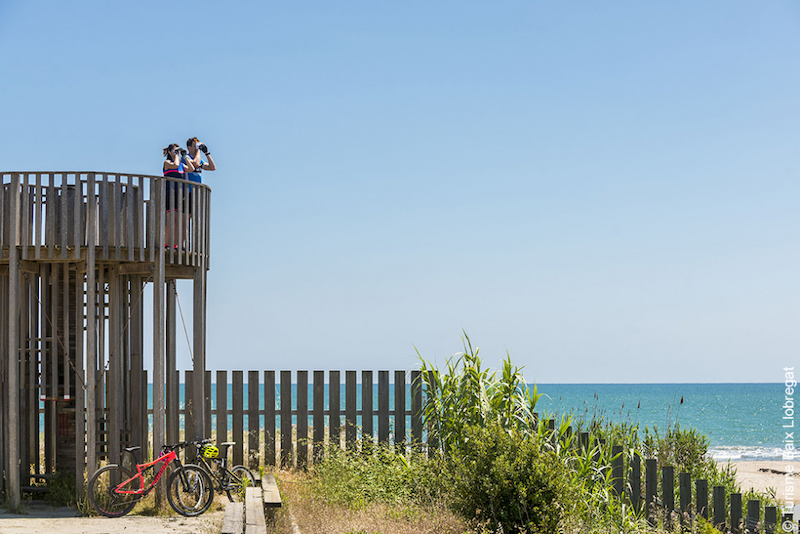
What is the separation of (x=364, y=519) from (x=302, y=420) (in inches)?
190

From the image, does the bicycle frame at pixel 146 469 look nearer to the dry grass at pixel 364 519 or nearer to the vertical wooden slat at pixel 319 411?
the dry grass at pixel 364 519

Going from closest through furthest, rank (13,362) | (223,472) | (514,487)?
(514,487), (13,362), (223,472)

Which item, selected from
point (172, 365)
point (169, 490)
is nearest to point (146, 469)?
point (169, 490)

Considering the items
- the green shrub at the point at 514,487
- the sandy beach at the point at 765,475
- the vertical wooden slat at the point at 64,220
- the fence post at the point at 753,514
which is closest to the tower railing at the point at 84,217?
the vertical wooden slat at the point at 64,220

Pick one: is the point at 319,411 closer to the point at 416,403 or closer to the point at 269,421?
the point at 269,421

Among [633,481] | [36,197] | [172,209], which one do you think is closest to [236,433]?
[172,209]

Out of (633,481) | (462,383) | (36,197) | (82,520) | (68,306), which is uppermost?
(36,197)

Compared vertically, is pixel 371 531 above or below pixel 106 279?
below

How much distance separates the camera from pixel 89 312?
964cm

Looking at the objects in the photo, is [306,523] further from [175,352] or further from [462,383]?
[175,352]

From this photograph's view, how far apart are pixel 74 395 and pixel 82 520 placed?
2.28 m

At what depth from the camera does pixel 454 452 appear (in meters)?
8.19

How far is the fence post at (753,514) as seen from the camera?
7.07 meters

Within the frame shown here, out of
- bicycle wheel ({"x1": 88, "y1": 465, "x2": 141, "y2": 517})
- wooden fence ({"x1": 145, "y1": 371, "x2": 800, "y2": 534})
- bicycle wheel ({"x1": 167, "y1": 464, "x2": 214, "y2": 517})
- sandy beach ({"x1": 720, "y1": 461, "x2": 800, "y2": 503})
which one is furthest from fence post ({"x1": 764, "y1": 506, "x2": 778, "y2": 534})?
sandy beach ({"x1": 720, "y1": 461, "x2": 800, "y2": 503})
